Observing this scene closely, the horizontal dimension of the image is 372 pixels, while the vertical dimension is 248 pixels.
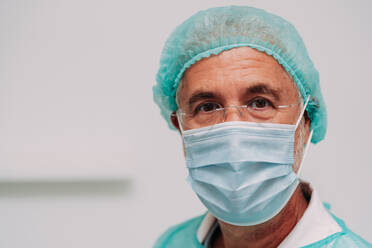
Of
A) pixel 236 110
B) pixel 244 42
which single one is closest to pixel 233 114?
pixel 236 110

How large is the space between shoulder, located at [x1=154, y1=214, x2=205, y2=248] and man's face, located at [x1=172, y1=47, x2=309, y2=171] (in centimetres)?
68

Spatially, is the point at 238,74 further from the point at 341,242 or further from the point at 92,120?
the point at 92,120

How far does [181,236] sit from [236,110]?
80 centimetres

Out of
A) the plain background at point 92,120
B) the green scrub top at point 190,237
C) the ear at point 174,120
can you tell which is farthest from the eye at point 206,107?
the plain background at point 92,120

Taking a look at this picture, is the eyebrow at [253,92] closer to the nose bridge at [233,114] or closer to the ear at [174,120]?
the nose bridge at [233,114]

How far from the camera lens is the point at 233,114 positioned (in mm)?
1194

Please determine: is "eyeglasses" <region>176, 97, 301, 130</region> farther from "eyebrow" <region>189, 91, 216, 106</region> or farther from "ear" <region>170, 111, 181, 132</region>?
"ear" <region>170, 111, 181, 132</region>

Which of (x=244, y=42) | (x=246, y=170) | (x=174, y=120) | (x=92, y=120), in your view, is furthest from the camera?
(x=92, y=120)

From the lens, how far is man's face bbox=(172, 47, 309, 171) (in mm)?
1201

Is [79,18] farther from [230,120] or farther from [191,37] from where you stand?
[230,120]

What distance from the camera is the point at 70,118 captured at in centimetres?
204

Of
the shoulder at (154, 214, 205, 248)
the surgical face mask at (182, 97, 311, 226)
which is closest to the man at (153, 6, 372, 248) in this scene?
the surgical face mask at (182, 97, 311, 226)

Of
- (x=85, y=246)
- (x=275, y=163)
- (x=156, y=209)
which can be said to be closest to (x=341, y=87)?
(x=275, y=163)

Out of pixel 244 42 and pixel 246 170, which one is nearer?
pixel 246 170
